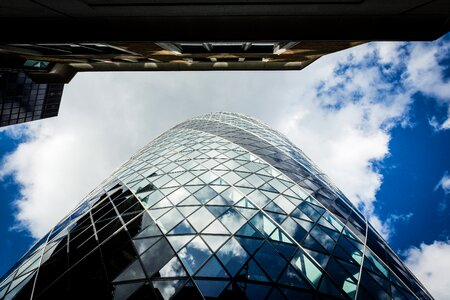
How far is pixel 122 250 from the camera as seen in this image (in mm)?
11789

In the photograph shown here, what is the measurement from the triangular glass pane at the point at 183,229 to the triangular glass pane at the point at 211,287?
10.0 ft

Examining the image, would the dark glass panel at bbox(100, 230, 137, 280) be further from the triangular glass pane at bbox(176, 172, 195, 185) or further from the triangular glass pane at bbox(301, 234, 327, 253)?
the triangular glass pane at bbox(301, 234, 327, 253)

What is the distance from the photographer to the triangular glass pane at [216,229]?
494 inches

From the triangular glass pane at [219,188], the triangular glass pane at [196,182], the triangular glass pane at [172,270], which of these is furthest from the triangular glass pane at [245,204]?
the triangular glass pane at [172,270]

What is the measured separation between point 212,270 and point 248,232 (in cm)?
298

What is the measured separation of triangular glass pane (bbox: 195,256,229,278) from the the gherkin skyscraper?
0.15ft

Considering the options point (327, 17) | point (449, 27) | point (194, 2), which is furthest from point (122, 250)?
point (449, 27)

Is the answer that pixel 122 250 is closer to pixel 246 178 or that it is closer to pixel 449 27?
pixel 246 178

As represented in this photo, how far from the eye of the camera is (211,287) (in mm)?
9773

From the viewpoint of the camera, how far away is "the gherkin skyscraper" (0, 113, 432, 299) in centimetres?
1020

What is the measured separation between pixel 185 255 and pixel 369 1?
11.4 meters

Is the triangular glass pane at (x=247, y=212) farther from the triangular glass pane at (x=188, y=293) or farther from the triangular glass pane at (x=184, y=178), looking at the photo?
the triangular glass pane at (x=184, y=178)

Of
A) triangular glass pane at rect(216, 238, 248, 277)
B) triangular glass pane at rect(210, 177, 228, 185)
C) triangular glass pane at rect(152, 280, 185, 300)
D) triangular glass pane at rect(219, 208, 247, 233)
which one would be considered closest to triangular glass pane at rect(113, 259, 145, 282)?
triangular glass pane at rect(152, 280, 185, 300)

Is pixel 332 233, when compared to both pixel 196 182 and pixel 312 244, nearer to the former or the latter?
pixel 312 244
